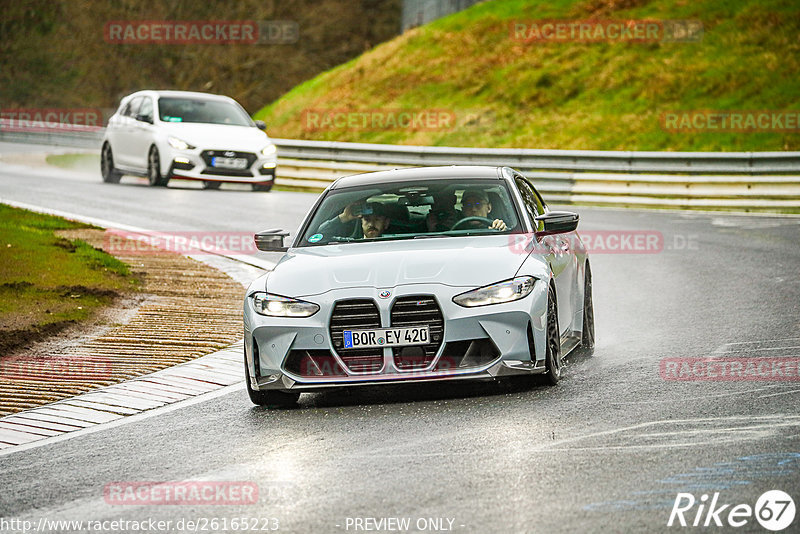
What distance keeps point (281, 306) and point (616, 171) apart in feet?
55.6

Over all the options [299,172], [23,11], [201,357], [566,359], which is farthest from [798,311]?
[23,11]

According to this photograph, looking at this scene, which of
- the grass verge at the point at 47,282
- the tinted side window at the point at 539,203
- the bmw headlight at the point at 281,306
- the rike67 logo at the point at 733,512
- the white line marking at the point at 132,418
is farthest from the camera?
the grass verge at the point at 47,282

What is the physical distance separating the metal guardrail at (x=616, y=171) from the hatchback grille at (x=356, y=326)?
1577 cm

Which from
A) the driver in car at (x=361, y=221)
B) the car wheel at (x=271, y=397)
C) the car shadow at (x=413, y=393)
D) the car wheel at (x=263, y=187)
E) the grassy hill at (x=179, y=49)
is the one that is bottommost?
the car shadow at (x=413, y=393)

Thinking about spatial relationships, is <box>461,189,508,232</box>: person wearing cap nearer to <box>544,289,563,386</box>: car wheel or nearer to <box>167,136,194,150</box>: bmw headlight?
<box>544,289,563,386</box>: car wheel

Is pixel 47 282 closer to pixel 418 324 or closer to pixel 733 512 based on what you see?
pixel 418 324

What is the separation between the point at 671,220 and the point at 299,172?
9172 millimetres

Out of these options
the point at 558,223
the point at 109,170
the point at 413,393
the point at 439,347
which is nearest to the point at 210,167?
the point at 109,170

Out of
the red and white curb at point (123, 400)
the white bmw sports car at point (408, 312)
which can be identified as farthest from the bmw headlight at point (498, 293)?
the red and white curb at point (123, 400)

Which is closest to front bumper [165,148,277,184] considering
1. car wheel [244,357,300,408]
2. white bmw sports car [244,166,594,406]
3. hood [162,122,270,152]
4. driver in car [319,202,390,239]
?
hood [162,122,270,152]

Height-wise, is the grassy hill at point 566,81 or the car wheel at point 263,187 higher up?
the grassy hill at point 566,81

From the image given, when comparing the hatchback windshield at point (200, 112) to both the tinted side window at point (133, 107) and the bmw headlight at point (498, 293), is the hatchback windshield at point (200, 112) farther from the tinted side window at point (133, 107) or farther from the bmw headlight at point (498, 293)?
the bmw headlight at point (498, 293)

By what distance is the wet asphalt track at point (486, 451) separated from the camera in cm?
582

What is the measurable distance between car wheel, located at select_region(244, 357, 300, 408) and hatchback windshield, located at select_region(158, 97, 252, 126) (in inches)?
691
